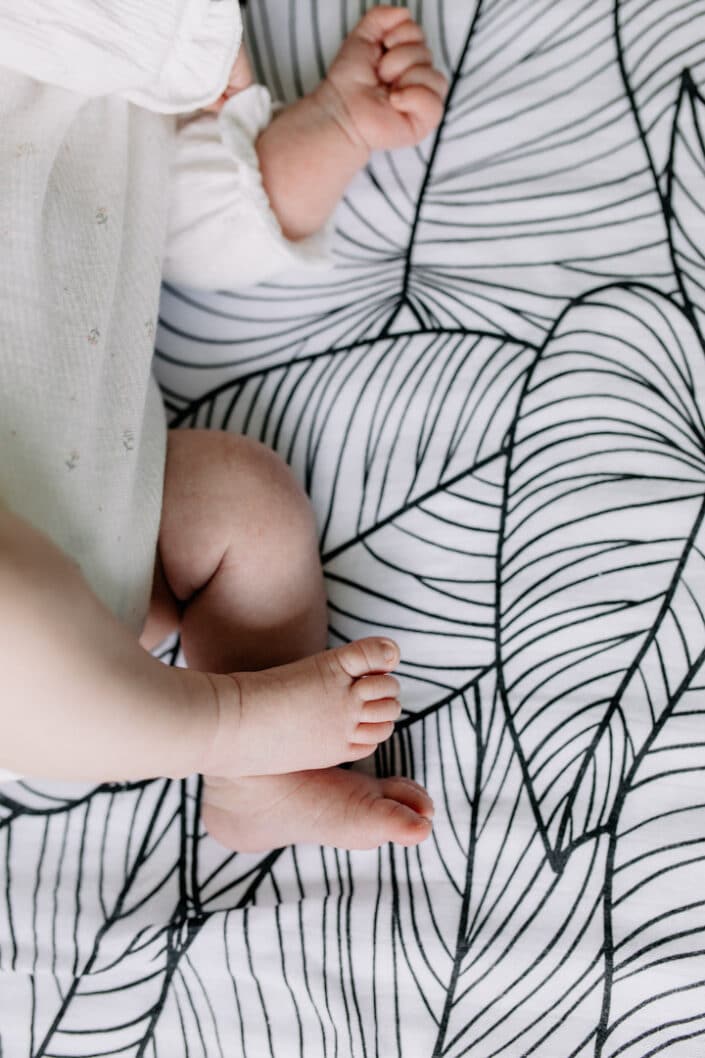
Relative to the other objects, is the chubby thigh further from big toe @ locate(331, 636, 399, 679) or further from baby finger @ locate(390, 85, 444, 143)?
baby finger @ locate(390, 85, 444, 143)

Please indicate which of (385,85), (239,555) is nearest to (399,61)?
(385,85)

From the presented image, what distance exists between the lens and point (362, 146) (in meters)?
0.82

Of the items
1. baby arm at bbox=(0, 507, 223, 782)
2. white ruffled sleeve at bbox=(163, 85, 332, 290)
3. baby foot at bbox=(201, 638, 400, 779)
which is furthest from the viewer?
white ruffled sleeve at bbox=(163, 85, 332, 290)

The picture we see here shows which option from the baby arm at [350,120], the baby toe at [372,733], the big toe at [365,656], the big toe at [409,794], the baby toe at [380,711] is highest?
the baby arm at [350,120]

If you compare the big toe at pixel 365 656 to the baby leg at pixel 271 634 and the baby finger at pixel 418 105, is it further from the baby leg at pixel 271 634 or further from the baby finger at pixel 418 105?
the baby finger at pixel 418 105

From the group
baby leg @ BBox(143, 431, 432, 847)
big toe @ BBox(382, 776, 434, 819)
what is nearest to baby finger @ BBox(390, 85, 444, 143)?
baby leg @ BBox(143, 431, 432, 847)

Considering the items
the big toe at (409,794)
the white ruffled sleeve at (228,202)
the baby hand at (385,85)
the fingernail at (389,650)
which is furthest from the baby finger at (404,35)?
the big toe at (409,794)

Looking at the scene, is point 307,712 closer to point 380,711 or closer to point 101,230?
point 380,711

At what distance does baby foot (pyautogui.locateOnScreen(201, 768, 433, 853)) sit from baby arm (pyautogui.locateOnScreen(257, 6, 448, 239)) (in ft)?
1.57

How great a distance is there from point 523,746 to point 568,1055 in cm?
21

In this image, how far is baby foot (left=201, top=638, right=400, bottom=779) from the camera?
0.66m

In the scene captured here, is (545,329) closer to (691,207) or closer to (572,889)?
(691,207)

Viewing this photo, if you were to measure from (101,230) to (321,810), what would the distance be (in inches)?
18.7

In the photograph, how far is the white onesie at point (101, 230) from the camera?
0.65 meters
